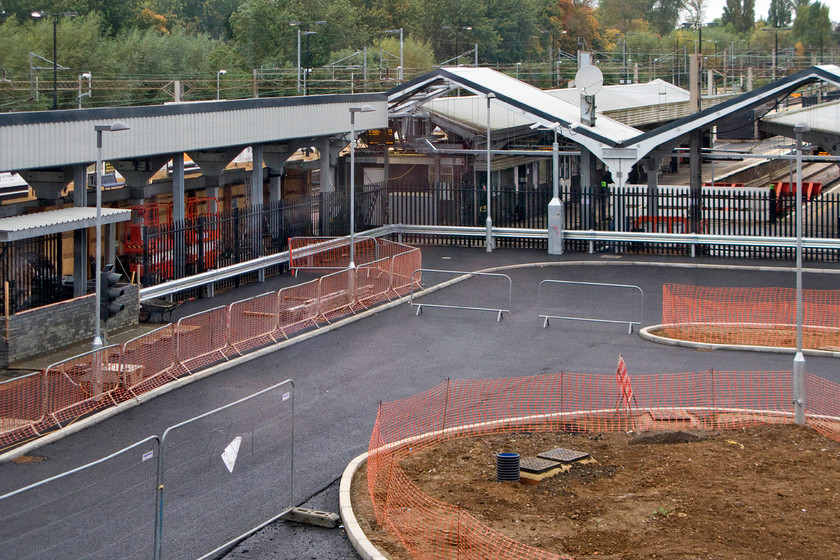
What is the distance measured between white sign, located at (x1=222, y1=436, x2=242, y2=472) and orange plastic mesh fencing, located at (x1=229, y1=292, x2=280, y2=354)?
850 centimetres

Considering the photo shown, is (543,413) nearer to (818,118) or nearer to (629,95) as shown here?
(818,118)

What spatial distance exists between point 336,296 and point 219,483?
12.5 metres

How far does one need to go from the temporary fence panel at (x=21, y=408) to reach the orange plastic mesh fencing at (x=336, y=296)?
24.8 ft

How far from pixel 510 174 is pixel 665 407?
27149 mm

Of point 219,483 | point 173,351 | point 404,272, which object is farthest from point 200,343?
point 219,483

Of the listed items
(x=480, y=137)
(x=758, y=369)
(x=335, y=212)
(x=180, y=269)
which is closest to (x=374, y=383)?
(x=758, y=369)

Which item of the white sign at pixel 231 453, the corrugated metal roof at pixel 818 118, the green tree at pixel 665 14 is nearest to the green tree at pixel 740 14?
the green tree at pixel 665 14

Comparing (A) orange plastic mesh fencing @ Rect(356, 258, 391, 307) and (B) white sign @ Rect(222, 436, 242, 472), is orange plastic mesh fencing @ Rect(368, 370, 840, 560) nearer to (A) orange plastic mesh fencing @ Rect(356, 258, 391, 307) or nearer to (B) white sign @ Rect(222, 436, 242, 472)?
(B) white sign @ Rect(222, 436, 242, 472)

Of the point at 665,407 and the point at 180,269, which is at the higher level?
the point at 180,269

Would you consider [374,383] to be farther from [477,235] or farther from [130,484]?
[477,235]

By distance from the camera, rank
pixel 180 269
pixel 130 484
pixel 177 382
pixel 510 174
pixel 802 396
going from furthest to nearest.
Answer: pixel 510 174 → pixel 180 269 → pixel 177 382 → pixel 802 396 → pixel 130 484

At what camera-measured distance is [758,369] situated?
19.3 m

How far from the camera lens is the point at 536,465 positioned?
44.6 feet

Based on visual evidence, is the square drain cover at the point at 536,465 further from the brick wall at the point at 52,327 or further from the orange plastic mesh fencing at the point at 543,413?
the brick wall at the point at 52,327
